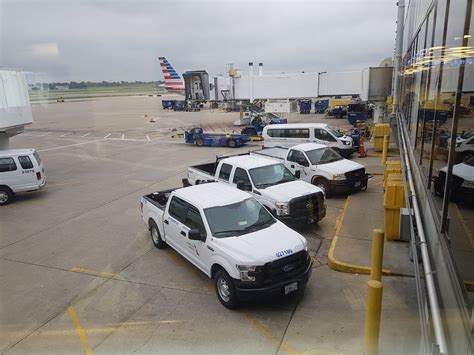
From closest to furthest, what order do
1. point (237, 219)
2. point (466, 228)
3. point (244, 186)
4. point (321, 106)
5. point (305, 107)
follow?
1. point (466, 228)
2. point (237, 219)
3. point (244, 186)
4. point (321, 106)
5. point (305, 107)

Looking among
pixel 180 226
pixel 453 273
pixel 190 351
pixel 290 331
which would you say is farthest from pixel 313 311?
pixel 453 273

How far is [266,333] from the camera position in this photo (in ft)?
17.8

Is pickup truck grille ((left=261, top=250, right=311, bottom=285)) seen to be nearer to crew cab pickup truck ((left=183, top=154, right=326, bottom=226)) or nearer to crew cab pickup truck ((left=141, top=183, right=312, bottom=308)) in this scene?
crew cab pickup truck ((left=141, top=183, right=312, bottom=308))

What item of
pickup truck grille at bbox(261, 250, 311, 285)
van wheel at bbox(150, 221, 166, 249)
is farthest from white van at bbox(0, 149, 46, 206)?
pickup truck grille at bbox(261, 250, 311, 285)

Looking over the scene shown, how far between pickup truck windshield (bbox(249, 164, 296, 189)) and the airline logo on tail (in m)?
50.4

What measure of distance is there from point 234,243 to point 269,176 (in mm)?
4188

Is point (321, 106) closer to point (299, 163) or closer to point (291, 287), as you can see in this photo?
point (299, 163)

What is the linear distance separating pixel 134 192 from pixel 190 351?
9.70 metres

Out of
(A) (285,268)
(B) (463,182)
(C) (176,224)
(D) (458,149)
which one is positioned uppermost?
(D) (458,149)

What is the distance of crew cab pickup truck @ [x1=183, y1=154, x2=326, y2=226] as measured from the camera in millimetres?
8938

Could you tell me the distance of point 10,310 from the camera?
21.0 feet

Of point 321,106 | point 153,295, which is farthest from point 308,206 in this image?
point 321,106

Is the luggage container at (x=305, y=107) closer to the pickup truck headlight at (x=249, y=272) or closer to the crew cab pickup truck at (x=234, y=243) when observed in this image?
the crew cab pickup truck at (x=234, y=243)

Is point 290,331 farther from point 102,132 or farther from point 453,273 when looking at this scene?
point 102,132
